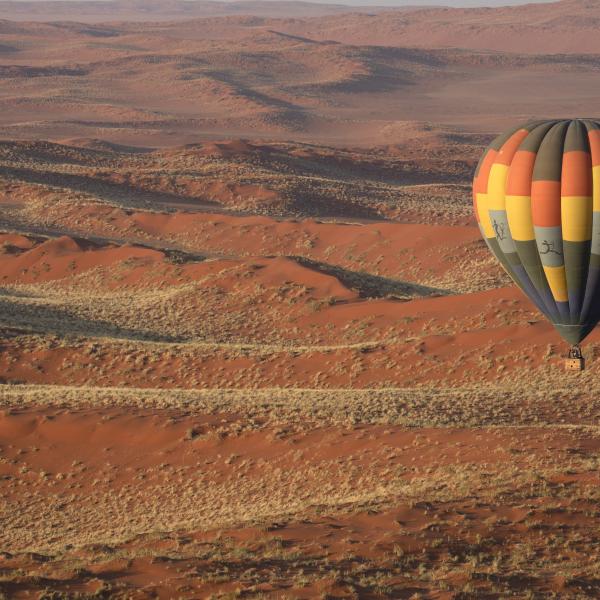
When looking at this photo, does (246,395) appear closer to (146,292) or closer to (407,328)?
(407,328)

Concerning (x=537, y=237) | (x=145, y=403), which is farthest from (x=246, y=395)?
(x=537, y=237)

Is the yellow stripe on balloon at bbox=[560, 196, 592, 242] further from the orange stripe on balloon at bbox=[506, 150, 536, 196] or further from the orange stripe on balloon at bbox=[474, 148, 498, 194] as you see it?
the orange stripe on balloon at bbox=[474, 148, 498, 194]

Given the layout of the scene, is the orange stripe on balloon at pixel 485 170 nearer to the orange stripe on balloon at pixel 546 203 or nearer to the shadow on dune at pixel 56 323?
the orange stripe on balloon at pixel 546 203

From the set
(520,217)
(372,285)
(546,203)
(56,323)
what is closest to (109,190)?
(372,285)

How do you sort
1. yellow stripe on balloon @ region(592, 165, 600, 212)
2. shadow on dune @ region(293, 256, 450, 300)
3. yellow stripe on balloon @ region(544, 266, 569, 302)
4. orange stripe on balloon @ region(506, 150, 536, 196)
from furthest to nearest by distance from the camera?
shadow on dune @ region(293, 256, 450, 300), yellow stripe on balloon @ region(544, 266, 569, 302), orange stripe on balloon @ region(506, 150, 536, 196), yellow stripe on balloon @ region(592, 165, 600, 212)

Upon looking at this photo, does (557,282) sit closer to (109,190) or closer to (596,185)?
(596,185)

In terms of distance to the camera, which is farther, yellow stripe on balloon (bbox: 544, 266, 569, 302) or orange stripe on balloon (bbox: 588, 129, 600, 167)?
yellow stripe on balloon (bbox: 544, 266, 569, 302)

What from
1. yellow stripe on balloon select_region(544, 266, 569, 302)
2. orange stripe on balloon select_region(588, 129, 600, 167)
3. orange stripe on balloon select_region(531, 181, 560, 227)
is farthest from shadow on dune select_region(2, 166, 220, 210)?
orange stripe on balloon select_region(588, 129, 600, 167)
